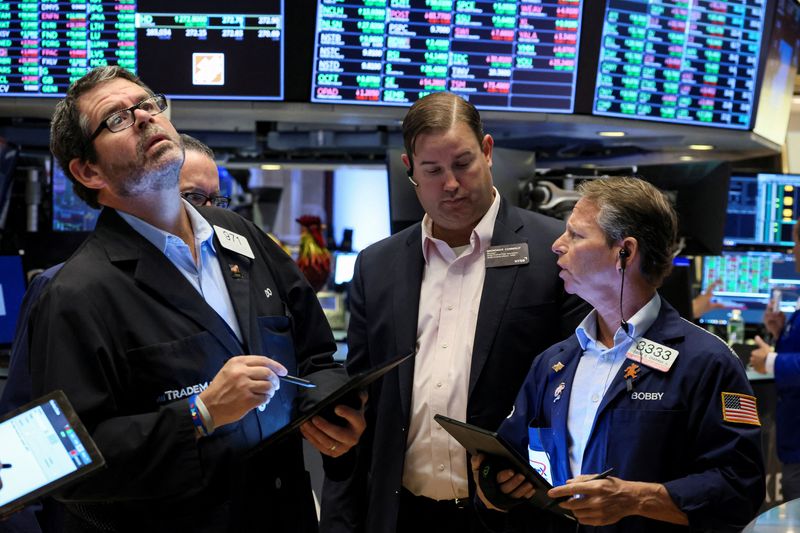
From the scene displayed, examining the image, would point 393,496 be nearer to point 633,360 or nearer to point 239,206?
point 633,360

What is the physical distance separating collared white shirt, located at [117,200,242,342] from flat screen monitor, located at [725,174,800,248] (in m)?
4.33

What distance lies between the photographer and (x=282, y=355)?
2.05 m

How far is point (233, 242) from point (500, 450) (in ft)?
2.50

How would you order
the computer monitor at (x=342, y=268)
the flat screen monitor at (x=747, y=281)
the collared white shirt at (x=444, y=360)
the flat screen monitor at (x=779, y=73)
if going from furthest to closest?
the flat screen monitor at (x=747, y=281) < the flat screen monitor at (x=779, y=73) < the computer monitor at (x=342, y=268) < the collared white shirt at (x=444, y=360)

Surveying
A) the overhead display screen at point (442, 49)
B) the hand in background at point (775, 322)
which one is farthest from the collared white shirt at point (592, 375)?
the hand in background at point (775, 322)

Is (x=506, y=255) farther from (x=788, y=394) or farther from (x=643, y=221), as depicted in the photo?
(x=788, y=394)

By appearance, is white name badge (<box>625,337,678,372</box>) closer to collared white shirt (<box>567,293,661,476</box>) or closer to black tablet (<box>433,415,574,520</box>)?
collared white shirt (<box>567,293,661,476</box>)

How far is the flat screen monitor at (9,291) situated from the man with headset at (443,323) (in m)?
1.95

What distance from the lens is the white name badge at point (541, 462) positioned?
210cm

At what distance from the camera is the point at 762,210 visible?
5672 mm

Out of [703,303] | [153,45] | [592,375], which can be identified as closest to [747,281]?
Result: [703,303]

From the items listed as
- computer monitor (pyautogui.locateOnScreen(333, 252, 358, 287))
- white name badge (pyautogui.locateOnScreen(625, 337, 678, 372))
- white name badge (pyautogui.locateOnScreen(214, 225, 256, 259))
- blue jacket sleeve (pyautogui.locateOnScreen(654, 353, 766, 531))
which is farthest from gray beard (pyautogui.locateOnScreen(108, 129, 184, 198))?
computer monitor (pyautogui.locateOnScreen(333, 252, 358, 287))

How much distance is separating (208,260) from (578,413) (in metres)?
0.89

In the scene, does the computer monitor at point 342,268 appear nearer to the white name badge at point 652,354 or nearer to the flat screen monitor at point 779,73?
the flat screen monitor at point 779,73
